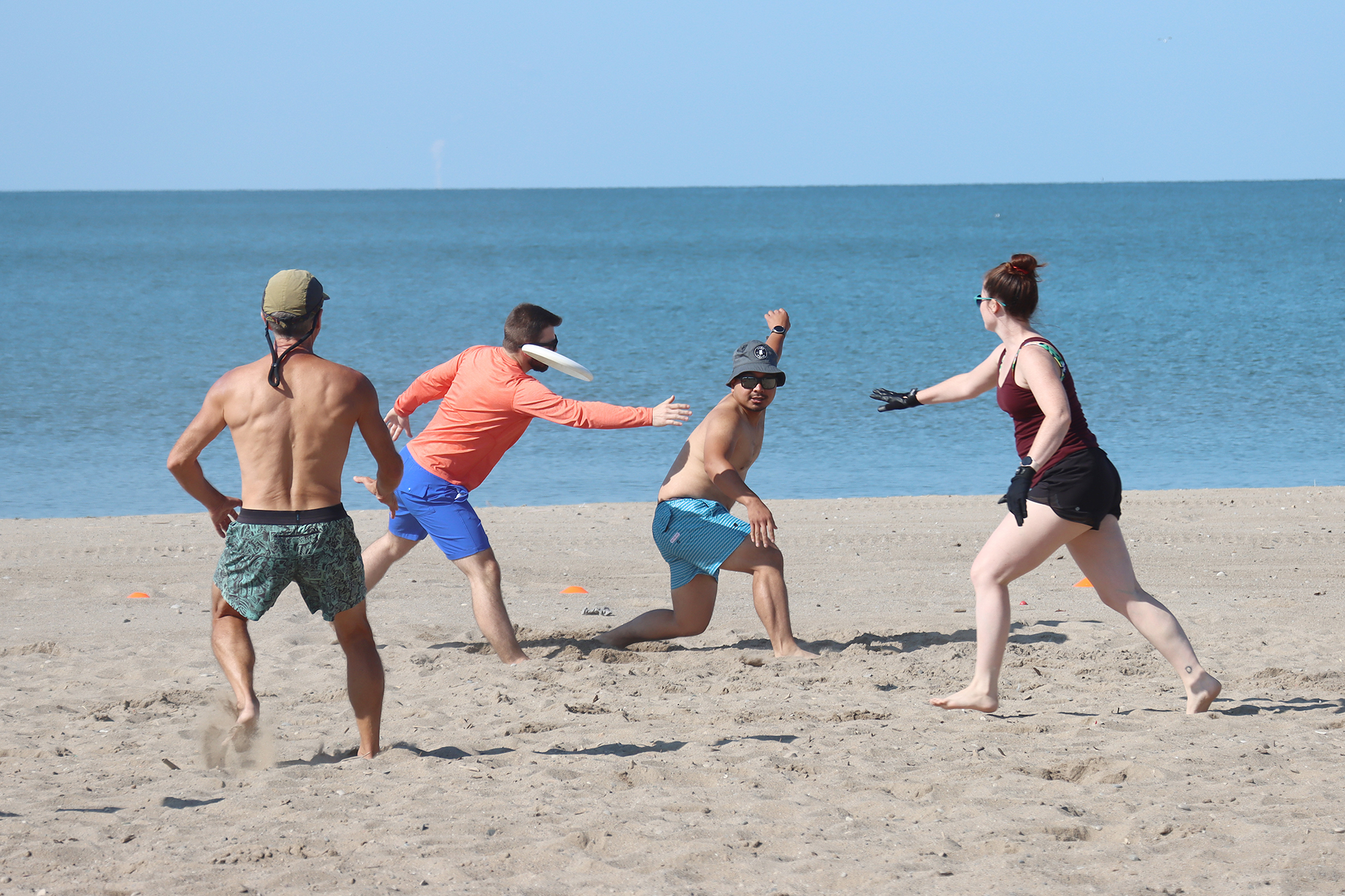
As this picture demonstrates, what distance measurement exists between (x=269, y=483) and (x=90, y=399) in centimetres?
1812

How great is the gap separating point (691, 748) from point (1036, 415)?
1757 mm

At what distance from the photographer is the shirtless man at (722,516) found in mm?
5973

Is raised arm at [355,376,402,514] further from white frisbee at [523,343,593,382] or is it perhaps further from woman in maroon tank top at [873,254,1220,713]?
woman in maroon tank top at [873,254,1220,713]

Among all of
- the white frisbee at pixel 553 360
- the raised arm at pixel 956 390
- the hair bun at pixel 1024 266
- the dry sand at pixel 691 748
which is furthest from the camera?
the white frisbee at pixel 553 360

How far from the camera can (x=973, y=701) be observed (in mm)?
5031

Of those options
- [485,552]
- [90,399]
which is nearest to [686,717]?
[485,552]

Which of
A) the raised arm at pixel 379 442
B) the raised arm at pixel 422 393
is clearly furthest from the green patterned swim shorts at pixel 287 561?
the raised arm at pixel 422 393

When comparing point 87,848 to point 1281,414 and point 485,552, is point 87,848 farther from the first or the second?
point 1281,414

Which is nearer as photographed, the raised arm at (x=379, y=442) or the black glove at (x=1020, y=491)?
the raised arm at (x=379, y=442)

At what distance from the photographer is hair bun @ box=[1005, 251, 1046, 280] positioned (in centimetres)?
485

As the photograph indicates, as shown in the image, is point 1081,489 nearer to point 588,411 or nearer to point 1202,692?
point 1202,692

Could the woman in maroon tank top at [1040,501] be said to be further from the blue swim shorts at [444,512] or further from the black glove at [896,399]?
the blue swim shorts at [444,512]

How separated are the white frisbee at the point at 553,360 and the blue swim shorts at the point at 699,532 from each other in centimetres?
76

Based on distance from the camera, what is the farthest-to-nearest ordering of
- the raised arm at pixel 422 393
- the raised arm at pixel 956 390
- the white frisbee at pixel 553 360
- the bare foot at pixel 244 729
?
1. the raised arm at pixel 422 393
2. the white frisbee at pixel 553 360
3. the raised arm at pixel 956 390
4. the bare foot at pixel 244 729
